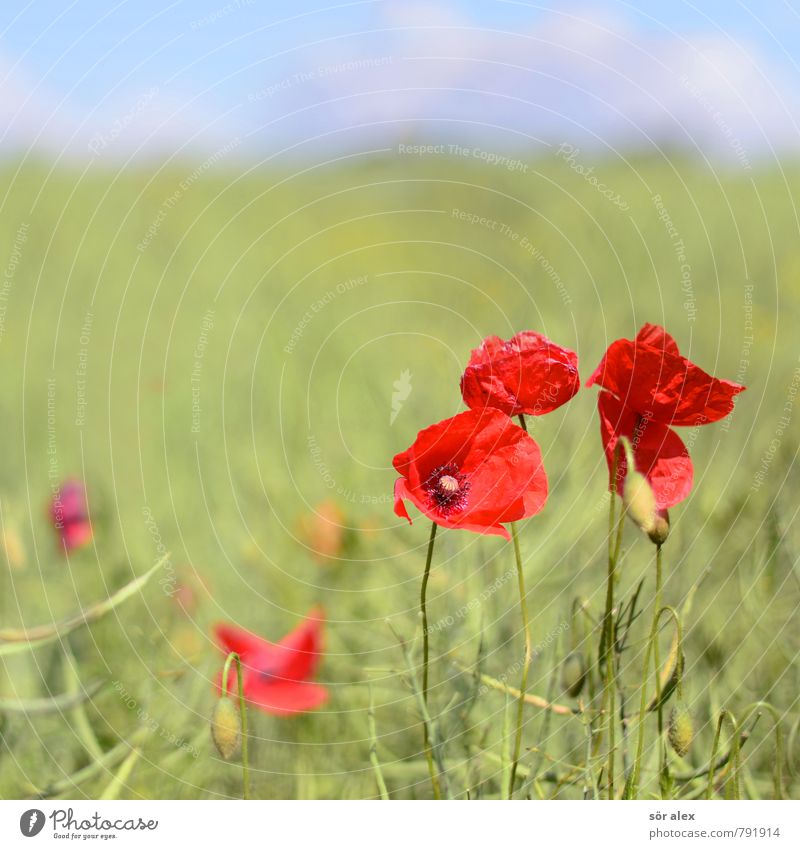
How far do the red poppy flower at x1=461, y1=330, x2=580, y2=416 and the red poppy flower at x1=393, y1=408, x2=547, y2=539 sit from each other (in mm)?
11

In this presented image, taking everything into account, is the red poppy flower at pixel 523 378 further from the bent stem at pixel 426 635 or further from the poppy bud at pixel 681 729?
the poppy bud at pixel 681 729

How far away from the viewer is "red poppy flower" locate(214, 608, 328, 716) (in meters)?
0.88

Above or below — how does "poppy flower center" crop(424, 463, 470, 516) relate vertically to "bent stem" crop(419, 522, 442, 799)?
above

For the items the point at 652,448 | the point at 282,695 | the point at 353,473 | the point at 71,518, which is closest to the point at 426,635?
the point at 652,448

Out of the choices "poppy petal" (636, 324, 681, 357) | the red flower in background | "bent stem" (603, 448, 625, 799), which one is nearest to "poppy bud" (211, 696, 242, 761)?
"bent stem" (603, 448, 625, 799)

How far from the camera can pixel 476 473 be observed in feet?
1.87

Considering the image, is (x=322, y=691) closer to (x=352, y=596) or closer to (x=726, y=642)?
(x=352, y=596)

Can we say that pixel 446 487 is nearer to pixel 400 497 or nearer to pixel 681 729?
pixel 400 497

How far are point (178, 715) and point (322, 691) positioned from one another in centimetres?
16

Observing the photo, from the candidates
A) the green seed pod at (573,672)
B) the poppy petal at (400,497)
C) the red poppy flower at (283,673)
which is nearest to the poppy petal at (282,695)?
the red poppy flower at (283,673)

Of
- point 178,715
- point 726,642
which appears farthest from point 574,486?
point 178,715

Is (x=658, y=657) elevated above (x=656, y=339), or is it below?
below

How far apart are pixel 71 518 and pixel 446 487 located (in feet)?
2.26

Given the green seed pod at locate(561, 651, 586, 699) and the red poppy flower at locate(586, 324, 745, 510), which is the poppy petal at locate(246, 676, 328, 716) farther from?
the red poppy flower at locate(586, 324, 745, 510)
